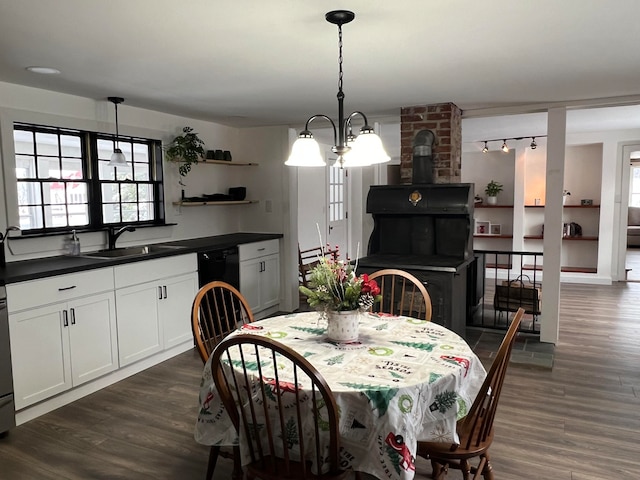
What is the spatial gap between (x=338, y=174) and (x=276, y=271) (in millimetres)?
2997

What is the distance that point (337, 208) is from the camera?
25.8 feet

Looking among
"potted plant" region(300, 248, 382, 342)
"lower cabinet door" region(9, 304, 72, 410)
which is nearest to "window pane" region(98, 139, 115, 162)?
"lower cabinet door" region(9, 304, 72, 410)

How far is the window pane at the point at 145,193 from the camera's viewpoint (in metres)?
4.43

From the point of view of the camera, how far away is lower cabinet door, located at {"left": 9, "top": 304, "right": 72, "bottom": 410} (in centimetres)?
276

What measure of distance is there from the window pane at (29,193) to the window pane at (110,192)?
558 mm

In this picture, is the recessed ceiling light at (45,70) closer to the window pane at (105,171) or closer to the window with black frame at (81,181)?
the window with black frame at (81,181)

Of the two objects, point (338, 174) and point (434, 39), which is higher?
point (434, 39)

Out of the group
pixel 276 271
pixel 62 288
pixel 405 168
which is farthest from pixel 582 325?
pixel 62 288

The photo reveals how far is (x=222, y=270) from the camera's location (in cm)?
445

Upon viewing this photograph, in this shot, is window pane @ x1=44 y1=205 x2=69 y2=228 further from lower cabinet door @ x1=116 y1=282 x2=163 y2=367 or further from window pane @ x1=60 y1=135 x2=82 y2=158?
lower cabinet door @ x1=116 y1=282 x2=163 y2=367

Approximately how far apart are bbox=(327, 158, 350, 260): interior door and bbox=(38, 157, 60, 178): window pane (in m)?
4.30

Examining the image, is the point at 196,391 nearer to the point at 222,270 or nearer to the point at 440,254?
the point at 222,270

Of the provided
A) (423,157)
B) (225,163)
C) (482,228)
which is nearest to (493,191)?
(482,228)

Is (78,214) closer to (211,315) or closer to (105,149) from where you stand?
(105,149)
